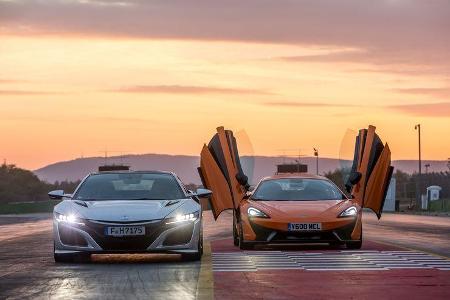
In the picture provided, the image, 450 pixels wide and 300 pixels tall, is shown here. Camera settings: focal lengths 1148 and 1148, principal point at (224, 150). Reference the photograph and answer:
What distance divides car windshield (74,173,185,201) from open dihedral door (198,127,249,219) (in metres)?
4.79

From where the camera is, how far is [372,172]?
23.5 metres

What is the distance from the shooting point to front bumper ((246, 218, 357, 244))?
19609mm

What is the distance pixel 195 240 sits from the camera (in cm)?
1695

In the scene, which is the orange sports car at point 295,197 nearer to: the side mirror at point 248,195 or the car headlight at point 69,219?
the side mirror at point 248,195

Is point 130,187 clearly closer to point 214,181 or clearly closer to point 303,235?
point 303,235

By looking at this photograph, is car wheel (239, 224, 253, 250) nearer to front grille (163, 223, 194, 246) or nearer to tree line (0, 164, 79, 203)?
front grille (163, 223, 194, 246)

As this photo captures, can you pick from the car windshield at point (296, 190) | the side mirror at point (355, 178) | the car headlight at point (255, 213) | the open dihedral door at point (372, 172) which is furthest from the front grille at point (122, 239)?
the open dihedral door at point (372, 172)

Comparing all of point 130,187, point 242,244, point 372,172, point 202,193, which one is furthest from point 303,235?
point 372,172

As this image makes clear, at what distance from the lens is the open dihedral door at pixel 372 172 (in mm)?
23334

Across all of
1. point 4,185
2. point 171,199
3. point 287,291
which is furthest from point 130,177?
point 4,185

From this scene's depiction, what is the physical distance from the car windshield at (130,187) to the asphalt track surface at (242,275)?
0.97m

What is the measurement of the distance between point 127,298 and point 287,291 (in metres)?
1.79

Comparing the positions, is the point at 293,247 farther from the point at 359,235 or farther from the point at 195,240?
the point at 195,240

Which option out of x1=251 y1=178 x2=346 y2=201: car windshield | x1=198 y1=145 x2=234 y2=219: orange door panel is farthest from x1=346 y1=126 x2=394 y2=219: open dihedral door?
x1=198 y1=145 x2=234 y2=219: orange door panel
